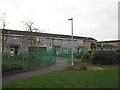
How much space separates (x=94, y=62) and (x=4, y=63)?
9.33 meters

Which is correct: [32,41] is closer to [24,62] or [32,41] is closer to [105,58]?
[24,62]

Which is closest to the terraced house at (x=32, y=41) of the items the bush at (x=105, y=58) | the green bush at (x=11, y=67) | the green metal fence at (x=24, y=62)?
the green metal fence at (x=24, y=62)

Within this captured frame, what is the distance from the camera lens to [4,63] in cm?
939

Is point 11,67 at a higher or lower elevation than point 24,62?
lower

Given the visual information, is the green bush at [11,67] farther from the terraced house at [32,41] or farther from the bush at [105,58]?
the terraced house at [32,41]

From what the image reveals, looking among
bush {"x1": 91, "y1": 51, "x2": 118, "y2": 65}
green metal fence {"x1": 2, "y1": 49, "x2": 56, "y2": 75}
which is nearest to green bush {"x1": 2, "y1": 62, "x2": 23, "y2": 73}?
green metal fence {"x1": 2, "y1": 49, "x2": 56, "y2": 75}

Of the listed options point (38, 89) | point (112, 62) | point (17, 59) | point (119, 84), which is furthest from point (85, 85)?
point (112, 62)

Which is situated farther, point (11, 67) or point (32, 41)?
point (32, 41)

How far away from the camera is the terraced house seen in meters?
26.3

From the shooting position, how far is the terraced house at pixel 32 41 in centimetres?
2627

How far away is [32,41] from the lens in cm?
2247

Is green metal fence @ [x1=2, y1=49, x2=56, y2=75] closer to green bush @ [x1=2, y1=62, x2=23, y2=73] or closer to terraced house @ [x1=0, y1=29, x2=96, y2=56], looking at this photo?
green bush @ [x1=2, y1=62, x2=23, y2=73]

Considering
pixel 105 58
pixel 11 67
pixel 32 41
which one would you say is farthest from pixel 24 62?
pixel 32 41

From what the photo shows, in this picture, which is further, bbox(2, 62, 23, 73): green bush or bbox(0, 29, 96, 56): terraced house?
bbox(0, 29, 96, 56): terraced house
